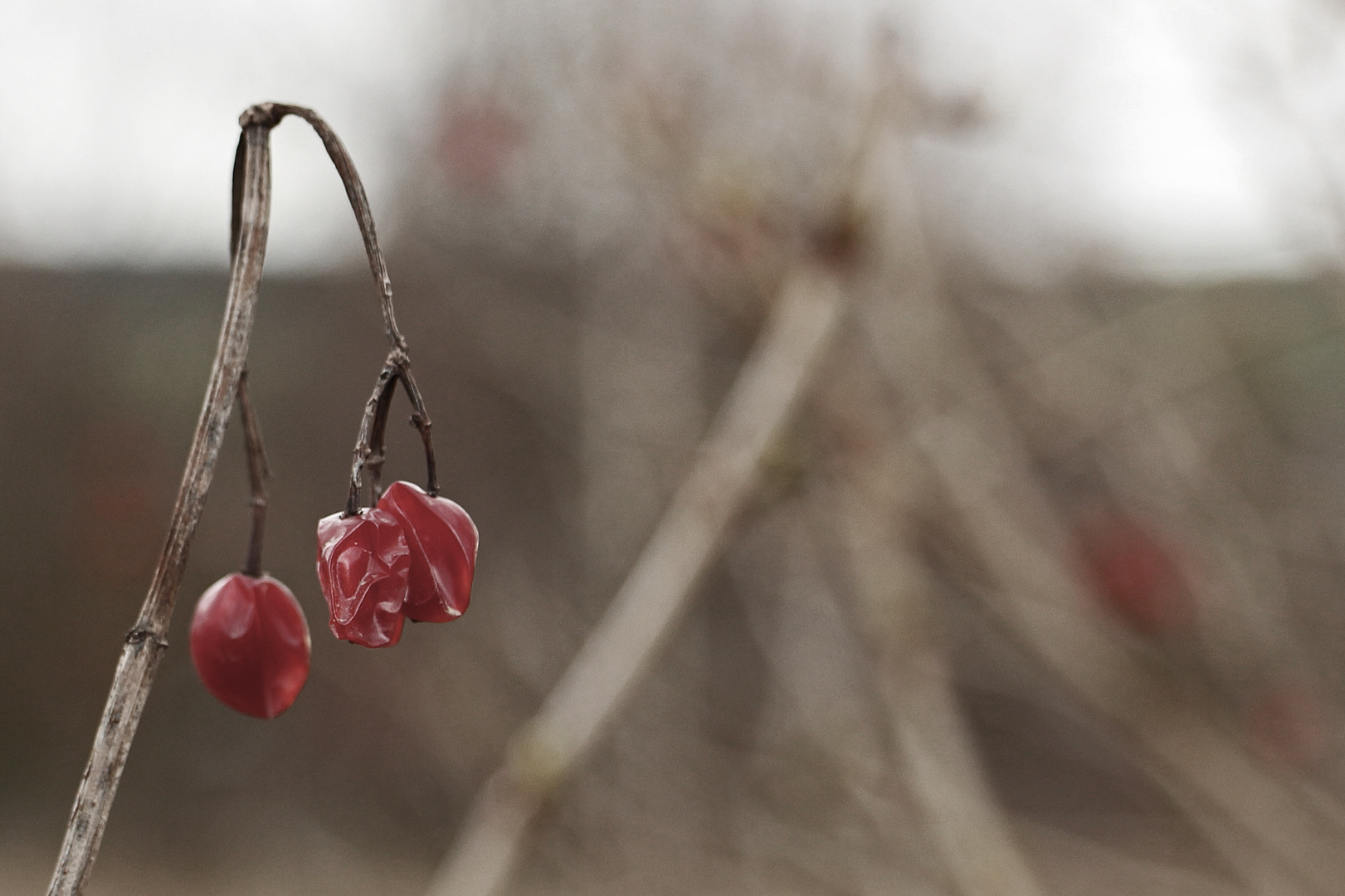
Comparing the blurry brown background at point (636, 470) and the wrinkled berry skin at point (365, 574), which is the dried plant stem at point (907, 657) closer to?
the blurry brown background at point (636, 470)

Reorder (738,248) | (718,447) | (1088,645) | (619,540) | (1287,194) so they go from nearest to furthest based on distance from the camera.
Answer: (718,447) → (738,248) → (1287,194) → (1088,645) → (619,540)

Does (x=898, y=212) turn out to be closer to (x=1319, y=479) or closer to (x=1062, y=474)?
(x=1319, y=479)

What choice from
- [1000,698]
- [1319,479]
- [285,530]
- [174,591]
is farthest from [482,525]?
[174,591]

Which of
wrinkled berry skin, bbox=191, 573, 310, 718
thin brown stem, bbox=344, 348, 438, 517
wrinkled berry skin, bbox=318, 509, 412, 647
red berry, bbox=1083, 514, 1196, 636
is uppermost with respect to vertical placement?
red berry, bbox=1083, 514, 1196, 636

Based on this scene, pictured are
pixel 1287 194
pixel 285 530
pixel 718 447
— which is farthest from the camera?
pixel 285 530

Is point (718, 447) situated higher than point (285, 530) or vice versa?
point (718, 447)

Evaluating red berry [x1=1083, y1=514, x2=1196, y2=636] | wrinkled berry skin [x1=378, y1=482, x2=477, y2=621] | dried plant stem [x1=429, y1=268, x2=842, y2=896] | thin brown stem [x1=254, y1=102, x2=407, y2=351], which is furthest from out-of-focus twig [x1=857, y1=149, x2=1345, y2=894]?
thin brown stem [x1=254, y1=102, x2=407, y2=351]

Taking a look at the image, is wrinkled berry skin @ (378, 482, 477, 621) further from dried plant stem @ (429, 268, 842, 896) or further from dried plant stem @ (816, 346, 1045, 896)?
dried plant stem @ (816, 346, 1045, 896)
